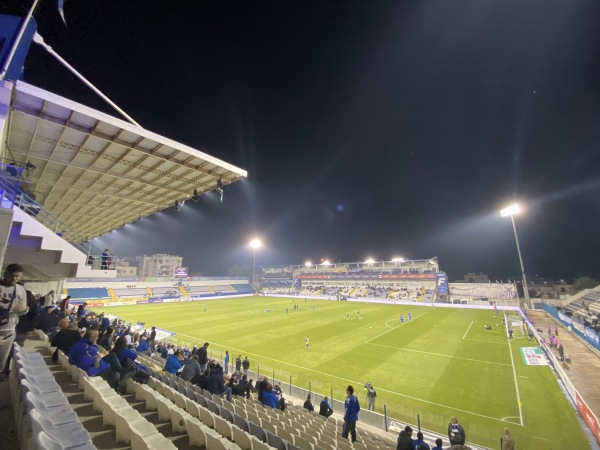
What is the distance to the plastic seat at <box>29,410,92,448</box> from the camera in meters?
2.65

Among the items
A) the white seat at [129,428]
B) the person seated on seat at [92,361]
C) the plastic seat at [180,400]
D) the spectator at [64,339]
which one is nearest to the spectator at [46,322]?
the spectator at [64,339]

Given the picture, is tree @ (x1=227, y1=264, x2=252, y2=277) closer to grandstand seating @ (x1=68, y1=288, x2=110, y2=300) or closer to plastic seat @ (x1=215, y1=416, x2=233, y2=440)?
grandstand seating @ (x1=68, y1=288, x2=110, y2=300)

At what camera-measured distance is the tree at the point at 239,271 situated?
130 m

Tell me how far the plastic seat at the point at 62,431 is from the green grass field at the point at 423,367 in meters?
12.4

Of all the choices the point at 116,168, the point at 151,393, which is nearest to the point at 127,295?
the point at 116,168

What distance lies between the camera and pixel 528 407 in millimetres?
13125

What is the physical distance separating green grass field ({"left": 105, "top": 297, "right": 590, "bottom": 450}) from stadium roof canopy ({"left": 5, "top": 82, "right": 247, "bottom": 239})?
42.0 feet

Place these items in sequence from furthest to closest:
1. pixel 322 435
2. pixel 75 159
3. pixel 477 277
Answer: pixel 477 277 < pixel 75 159 < pixel 322 435

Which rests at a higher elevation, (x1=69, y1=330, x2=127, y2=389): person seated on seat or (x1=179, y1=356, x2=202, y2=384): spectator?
(x1=69, y1=330, x2=127, y2=389): person seated on seat

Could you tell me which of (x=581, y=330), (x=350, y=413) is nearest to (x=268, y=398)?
(x=350, y=413)

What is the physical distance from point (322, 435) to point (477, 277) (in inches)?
4247

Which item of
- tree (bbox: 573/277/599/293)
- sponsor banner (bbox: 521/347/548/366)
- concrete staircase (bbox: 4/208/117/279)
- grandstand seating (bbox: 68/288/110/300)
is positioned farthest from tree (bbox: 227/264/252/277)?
concrete staircase (bbox: 4/208/117/279)

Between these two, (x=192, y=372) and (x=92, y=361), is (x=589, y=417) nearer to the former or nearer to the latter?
(x=192, y=372)

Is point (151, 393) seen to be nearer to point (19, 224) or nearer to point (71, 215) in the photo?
point (19, 224)
